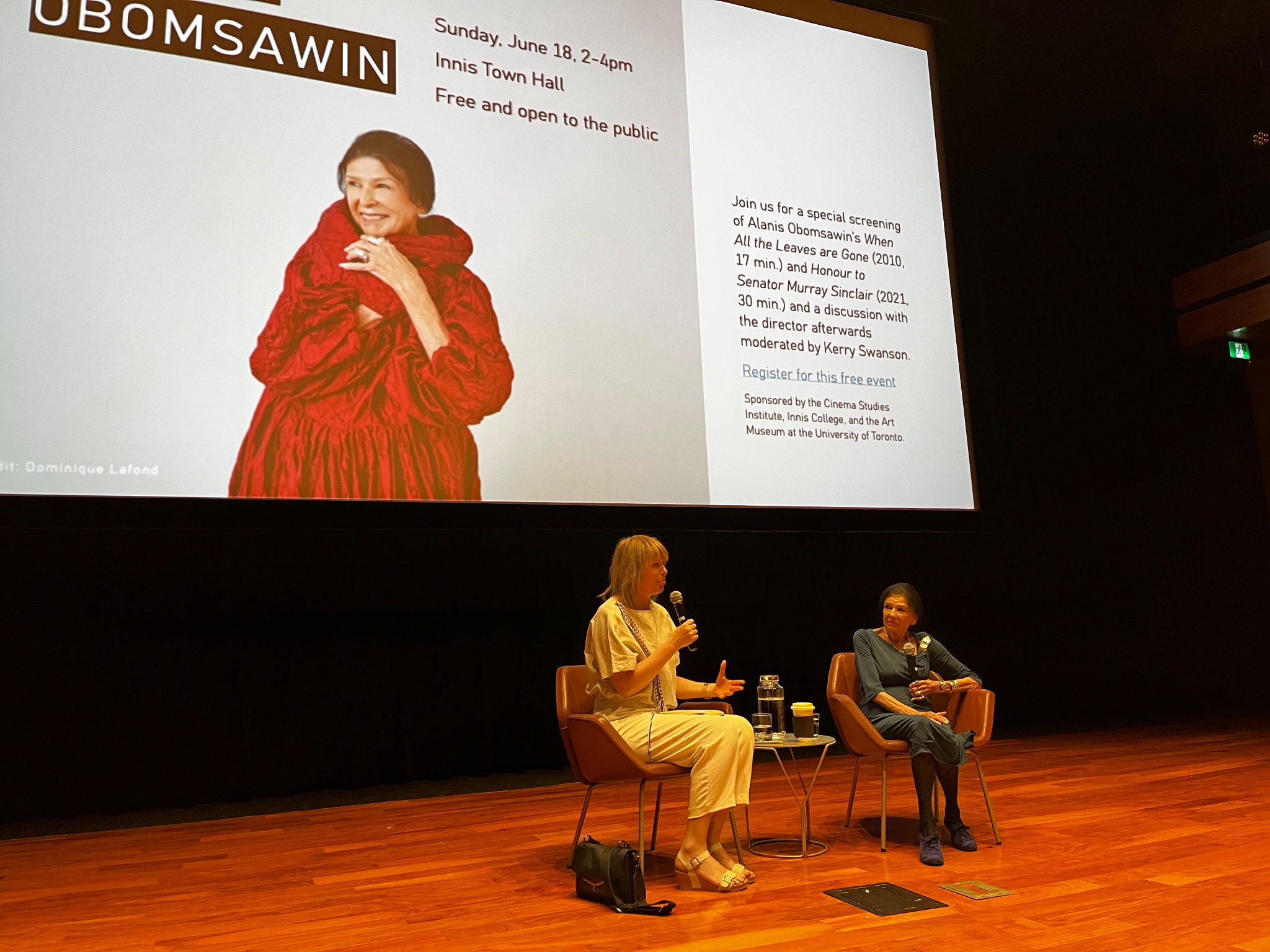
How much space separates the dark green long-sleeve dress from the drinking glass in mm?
362

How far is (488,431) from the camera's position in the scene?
170 inches

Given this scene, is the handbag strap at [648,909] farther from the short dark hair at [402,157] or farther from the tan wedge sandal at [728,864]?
the short dark hair at [402,157]

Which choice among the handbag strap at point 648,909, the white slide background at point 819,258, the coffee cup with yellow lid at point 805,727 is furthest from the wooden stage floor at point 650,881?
the white slide background at point 819,258

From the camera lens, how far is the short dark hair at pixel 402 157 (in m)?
4.27

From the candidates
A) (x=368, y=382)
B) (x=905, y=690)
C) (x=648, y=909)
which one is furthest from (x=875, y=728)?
(x=368, y=382)

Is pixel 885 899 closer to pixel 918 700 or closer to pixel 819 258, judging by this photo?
pixel 918 700

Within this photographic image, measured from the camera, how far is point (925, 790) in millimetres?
3100

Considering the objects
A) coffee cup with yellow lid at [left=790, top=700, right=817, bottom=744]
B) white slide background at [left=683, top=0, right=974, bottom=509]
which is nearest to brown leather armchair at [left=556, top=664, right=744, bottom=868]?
coffee cup with yellow lid at [left=790, top=700, right=817, bottom=744]

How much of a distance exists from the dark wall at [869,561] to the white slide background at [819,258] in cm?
26

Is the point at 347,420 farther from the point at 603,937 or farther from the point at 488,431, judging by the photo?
the point at 603,937

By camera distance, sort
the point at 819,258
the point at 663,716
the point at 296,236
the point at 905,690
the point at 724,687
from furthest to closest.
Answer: the point at 819,258 → the point at 296,236 → the point at 905,690 → the point at 724,687 → the point at 663,716

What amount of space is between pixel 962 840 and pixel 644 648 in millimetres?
1236

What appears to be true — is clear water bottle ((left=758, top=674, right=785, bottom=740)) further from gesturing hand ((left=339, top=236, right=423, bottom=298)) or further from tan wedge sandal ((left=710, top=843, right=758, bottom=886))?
gesturing hand ((left=339, top=236, right=423, bottom=298))

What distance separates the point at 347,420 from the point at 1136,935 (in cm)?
326
